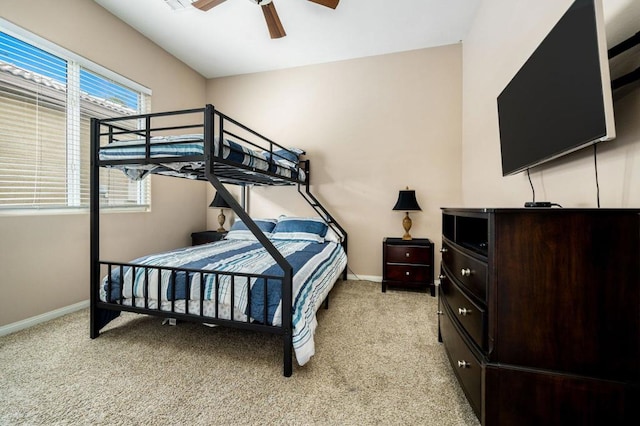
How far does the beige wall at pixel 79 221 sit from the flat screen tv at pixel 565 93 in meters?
3.44

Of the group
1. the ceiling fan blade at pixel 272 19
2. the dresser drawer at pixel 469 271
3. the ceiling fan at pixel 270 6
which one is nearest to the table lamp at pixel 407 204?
the dresser drawer at pixel 469 271

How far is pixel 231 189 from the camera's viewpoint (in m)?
3.77

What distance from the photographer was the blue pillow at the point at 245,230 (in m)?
3.11

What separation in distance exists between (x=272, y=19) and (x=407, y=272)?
284 cm

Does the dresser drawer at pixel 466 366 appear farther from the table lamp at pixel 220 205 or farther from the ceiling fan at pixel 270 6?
the table lamp at pixel 220 205

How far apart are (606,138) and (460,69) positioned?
8.96ft

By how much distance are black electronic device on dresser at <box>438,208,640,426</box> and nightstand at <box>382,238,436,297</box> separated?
1.88 m

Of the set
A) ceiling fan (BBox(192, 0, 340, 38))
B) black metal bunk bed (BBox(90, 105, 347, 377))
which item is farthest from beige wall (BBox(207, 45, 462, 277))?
black metal bunk bed (BBox(90, 105, 347, 377))

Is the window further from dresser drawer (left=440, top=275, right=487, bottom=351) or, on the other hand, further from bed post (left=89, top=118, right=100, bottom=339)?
dresser drawer (left=440, top=275, right=487, bottom=351)

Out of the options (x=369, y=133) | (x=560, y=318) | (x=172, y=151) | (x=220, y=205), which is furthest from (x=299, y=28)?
(x=560, y=318)

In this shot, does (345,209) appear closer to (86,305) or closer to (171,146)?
(171,146)

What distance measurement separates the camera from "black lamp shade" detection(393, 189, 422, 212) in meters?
2.93

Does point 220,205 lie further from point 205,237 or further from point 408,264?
point 408,264

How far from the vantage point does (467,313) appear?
113 centimetres
